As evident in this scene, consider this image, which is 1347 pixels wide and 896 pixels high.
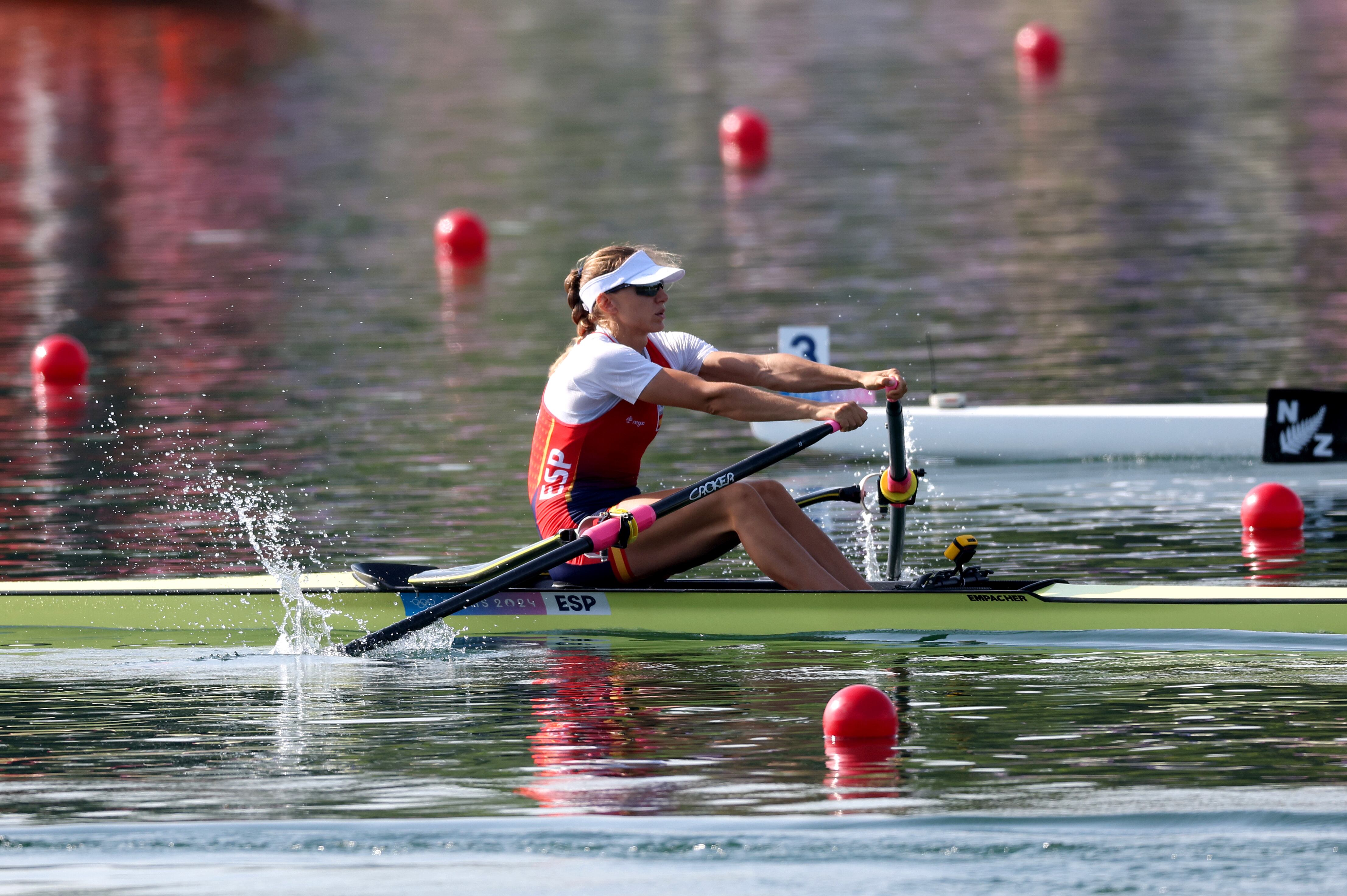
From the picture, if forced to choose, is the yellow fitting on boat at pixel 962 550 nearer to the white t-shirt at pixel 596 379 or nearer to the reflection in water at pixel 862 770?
the white t-shirt at pixel 596 379

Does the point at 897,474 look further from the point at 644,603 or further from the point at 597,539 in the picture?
the point at 597,539

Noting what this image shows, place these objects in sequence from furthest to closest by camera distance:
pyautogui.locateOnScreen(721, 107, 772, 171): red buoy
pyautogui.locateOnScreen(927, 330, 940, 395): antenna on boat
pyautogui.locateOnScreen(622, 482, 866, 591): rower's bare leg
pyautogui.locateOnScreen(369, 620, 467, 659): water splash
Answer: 1. pyautogui.locateOnScreen(721, 107, 772, 171): red buoy
2. pyautogui.locateOnScreen(927, 330, 940, 395): antenna on boat
3. pyautogui.locateOnScreen(369, 620, 467, 659): water splash
4. pyautogui.locateOnScreen(622, 482, 866, 591): rower's bare leg

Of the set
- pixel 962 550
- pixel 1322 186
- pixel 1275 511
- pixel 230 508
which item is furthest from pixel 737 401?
pixel 1322 186

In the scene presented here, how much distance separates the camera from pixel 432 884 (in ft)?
15.9

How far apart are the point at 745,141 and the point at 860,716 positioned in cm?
1970

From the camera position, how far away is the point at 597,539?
7.26 m

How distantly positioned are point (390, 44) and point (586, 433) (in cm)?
3520

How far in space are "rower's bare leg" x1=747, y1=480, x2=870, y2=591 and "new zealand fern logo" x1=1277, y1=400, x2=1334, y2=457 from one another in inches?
149

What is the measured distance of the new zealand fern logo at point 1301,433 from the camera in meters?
10.5

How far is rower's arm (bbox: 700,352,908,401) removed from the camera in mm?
7789

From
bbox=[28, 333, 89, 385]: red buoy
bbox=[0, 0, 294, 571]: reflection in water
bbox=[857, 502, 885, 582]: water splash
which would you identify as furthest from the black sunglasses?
bbox=[28, 333, 89, 385]: red buoy

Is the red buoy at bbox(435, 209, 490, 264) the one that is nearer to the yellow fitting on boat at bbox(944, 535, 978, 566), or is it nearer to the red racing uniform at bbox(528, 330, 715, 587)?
the red racing uniform at bbox(528, 330, 715, 587)

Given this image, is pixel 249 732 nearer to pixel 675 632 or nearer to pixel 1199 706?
pixel 675 632

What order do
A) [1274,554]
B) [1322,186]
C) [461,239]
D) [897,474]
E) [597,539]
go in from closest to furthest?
[597,539], [897,474], [1274,554], [461,239], [1322,186]
